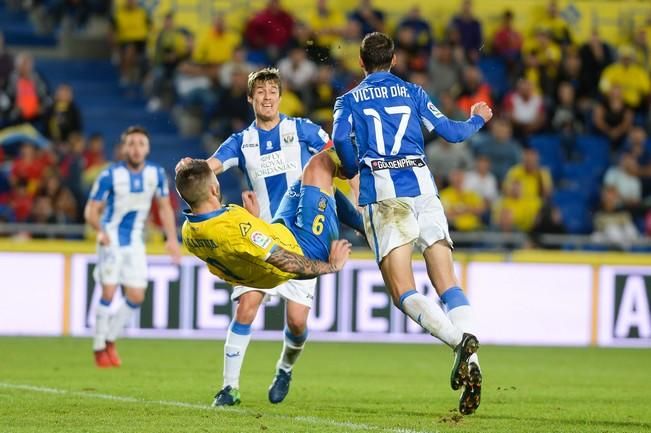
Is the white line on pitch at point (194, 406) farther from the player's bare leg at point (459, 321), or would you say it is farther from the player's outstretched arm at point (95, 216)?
the player's outstretched arm at point (95, 216)

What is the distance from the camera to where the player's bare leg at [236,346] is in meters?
9.59

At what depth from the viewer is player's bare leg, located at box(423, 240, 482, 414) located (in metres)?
8.11

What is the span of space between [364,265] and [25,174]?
4.80 m

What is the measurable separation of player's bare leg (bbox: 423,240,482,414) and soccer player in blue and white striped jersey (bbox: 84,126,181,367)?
208 inches


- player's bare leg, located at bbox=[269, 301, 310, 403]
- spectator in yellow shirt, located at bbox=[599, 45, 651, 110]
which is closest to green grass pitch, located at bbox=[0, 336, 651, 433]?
player's bare leg, located at bbox=[269, 301, 310, 403]

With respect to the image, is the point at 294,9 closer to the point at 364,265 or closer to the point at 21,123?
the point at 21,123

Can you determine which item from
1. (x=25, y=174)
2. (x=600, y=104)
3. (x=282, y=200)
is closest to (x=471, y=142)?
(x=600, y=104)

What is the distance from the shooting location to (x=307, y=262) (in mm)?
8281

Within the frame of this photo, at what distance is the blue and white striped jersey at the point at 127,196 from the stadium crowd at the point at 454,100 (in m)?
4.32

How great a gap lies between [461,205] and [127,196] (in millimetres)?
6354

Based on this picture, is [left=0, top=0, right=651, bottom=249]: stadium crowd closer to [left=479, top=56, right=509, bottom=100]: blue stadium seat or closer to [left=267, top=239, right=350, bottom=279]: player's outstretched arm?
[left=479, top=56, right=509, bottom=100]: blue stadium seat

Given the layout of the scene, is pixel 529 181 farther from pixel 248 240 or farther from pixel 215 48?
pixel 248 240

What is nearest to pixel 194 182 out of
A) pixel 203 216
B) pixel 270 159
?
pixel 203 216

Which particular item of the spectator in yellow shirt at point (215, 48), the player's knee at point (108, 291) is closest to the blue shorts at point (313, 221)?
the player's knee at point (108, 291)
